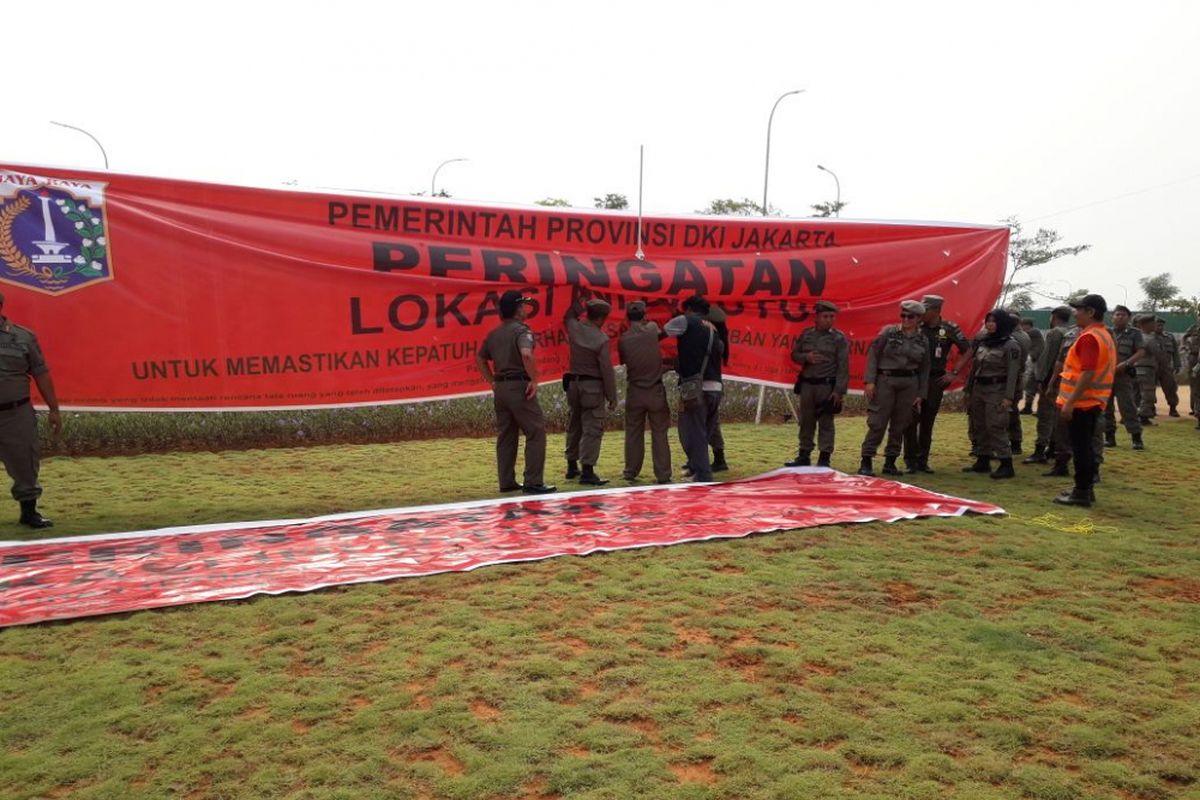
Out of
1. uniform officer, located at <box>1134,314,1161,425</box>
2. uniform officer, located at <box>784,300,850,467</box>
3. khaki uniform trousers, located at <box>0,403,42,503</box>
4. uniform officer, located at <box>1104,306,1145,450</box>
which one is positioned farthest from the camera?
uniform officer, located at <box>1134,314,1161,425</box>

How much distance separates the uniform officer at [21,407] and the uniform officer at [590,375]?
4.40 m

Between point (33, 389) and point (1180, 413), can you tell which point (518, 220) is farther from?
point (1180, 413)

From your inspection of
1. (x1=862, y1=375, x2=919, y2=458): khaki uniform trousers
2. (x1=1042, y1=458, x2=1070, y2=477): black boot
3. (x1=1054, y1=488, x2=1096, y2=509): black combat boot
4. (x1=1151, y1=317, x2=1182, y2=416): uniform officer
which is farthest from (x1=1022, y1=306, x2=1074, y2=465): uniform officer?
(x1=1151, y1=317, x2=1182, y2=416): uniform officer

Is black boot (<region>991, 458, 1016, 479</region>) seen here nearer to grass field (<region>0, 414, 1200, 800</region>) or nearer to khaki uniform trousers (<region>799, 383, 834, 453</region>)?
khaki uniform trousers (<region>799, 383, 834, 453</region>)

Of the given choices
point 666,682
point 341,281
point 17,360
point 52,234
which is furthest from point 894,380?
point 17,360

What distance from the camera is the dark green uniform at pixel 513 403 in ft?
25.1

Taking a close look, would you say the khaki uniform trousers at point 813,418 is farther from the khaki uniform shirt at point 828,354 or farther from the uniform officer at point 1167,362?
the uniform officer at point 1167,362

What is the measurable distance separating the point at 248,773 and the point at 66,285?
5.33 metres

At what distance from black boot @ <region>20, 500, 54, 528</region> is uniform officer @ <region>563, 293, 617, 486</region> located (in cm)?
456

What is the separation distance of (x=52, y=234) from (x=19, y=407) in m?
1.37

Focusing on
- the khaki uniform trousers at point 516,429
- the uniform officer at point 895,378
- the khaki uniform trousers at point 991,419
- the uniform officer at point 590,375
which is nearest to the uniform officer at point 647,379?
the uniform officer at point 590,375

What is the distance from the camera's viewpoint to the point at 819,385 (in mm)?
8984

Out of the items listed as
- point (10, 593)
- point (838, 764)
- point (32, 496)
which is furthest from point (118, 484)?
point (838, 764)

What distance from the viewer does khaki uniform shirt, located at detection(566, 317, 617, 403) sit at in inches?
327
